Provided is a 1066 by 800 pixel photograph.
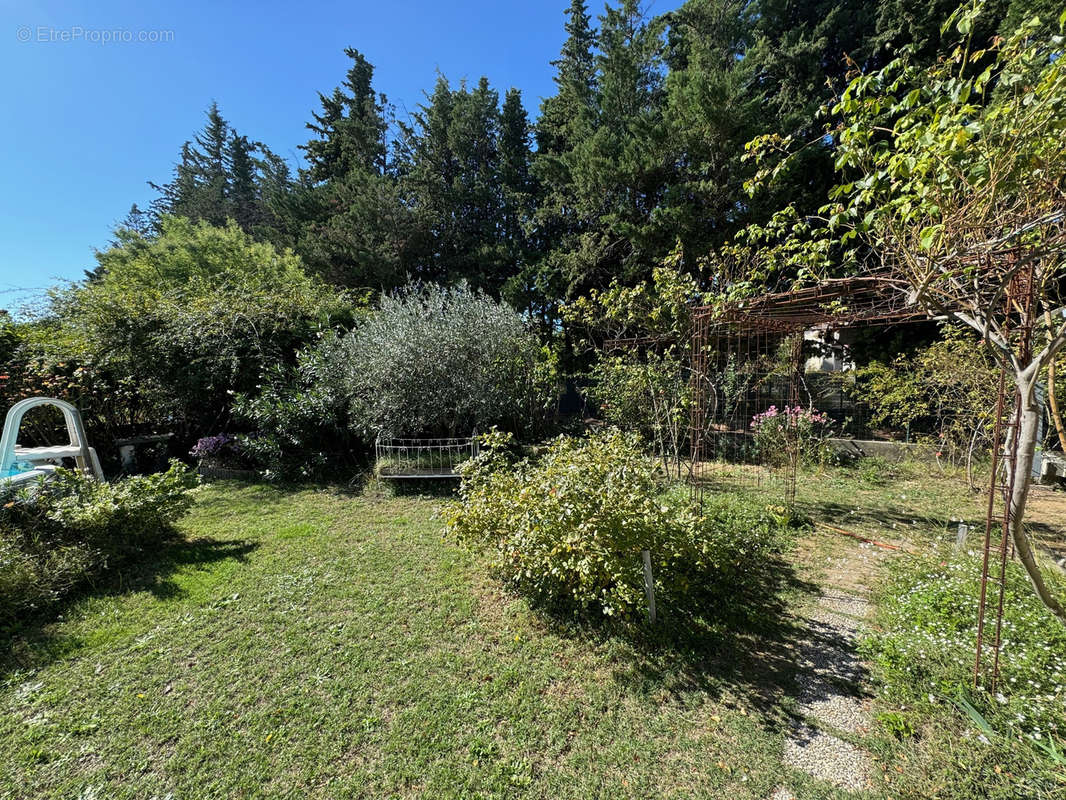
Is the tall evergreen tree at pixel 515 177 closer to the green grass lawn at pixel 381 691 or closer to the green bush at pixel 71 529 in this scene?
the green bush at pixel 71 529

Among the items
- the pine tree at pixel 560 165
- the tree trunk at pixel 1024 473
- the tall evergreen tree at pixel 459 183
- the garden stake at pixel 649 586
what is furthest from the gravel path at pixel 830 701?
the tall evergreen tree at pixel 459 183

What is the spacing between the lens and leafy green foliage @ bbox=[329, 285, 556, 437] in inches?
229

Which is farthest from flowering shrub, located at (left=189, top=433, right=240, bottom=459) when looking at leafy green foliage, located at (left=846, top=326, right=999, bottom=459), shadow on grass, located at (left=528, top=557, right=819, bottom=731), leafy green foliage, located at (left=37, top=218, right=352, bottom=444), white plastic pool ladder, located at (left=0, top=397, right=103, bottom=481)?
leafy green foliage, located at (left=846, top=326, right=999, bottom=459)

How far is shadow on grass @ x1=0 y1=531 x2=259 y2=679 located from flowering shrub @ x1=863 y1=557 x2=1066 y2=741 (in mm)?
4824

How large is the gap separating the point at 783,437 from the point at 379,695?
6.06 metres

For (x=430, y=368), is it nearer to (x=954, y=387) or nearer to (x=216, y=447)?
(x=216, y=447)

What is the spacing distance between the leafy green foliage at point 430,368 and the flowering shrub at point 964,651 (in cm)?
500

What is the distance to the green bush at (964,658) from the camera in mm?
1785

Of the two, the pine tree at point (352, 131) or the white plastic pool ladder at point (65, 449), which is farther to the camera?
the pine tree at point (352, 131)

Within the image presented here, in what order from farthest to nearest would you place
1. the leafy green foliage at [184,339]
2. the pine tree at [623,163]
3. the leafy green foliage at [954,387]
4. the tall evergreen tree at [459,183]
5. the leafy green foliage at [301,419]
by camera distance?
the tall evergreen tree at [459,183]
the pine tree at [623,163]
the leafy green foliage at [184,339]
the leafy green foliage at [301,419]
the leafy green foliage at [954,387]

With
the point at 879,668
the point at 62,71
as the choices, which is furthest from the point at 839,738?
the point at 62,71

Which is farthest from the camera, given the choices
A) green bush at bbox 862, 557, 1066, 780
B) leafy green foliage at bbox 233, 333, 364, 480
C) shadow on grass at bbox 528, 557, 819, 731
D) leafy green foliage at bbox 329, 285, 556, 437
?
leafy green foliage at bbox 233, 333, 364, 480

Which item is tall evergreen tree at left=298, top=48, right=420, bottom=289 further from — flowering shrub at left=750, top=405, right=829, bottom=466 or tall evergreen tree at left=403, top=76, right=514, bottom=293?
flowering shrub at left=750, top=405, right=829, bottom=466

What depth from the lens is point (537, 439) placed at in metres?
7.64
